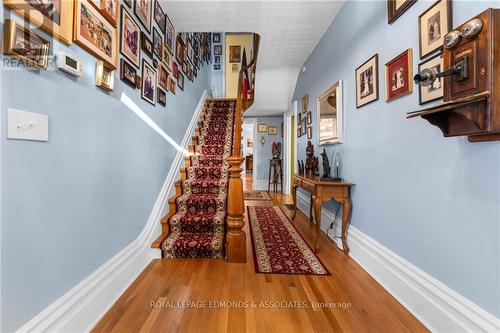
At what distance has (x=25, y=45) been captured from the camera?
87 cm

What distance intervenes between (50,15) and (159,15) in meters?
1.67

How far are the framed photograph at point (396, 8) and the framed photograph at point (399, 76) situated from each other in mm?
303

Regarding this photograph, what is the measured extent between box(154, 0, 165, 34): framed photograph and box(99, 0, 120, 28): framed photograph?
0.86m

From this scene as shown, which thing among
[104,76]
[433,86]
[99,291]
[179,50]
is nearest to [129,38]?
[104,76]

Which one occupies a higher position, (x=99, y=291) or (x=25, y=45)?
(x=25, y=45)

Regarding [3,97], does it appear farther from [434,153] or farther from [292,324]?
[434,153]

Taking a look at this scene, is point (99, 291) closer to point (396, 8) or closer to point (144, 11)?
point (144, 11)

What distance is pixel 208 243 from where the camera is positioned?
2.00m

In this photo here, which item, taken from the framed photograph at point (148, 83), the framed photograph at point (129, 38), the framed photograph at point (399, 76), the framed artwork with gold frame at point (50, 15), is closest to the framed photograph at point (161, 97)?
the framed photograph at point (148, 83)

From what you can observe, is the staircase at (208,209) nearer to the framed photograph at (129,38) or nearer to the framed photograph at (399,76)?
the framed photograph at (129,38)

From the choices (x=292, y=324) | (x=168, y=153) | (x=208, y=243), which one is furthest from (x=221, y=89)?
(x=292, y=324)

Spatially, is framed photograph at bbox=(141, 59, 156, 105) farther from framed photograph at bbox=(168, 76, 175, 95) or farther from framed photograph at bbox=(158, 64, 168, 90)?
framed photograph at bbox=(168, 76, 175, 95)

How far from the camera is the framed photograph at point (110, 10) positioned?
1340mm

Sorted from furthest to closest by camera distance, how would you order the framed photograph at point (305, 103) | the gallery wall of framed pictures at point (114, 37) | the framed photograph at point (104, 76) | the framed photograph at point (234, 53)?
1. the framed photograph at point (234, 53)
2. the framed photograph at point (305, 103)
3. the framed photograph at point (104, 76)
4. the gallery wall of framed pictures at point (114, 37)
